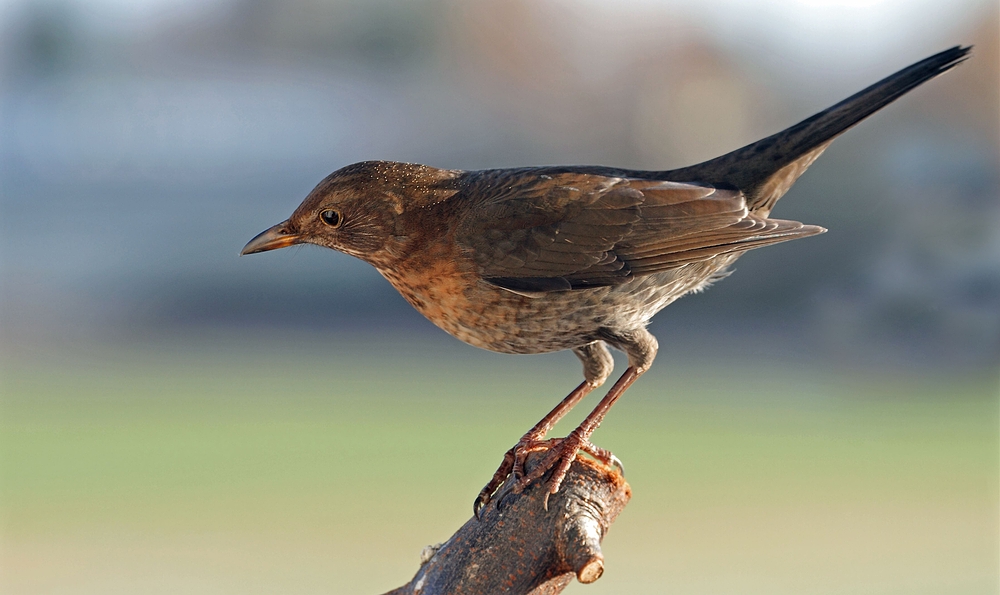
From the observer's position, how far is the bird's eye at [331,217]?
3.68 m

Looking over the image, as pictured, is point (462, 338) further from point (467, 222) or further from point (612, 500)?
point (612, 500)

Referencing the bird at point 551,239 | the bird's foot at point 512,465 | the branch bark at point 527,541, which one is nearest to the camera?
the branch bark at point 527,541

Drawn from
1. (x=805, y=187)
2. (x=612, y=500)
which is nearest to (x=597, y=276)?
(x=612, y=500)

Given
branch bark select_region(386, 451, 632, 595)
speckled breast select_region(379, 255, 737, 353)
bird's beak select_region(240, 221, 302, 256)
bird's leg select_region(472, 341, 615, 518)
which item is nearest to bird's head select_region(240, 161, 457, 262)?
bird's beak select_region(240, 221, 302, 256)

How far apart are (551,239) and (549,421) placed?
768 mm

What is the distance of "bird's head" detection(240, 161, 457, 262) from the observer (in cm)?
367

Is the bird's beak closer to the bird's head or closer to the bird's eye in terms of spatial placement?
the bird's head

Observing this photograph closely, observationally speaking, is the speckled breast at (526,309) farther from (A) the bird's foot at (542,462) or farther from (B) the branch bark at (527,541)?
(B) the branch bark at (527,541)

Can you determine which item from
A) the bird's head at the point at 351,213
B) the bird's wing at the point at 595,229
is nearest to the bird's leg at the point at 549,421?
the bird's wing at the point at 595,229

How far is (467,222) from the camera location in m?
3.71

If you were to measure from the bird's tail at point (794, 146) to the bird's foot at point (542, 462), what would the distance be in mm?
1298

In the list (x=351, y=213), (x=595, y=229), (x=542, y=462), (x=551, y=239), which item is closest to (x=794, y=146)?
(x=595, y=229)

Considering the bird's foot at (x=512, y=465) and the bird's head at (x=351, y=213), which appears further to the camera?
the bird's head at (x=351, y=213)

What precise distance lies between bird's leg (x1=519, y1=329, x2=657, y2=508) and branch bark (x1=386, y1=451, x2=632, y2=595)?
0.14ft
